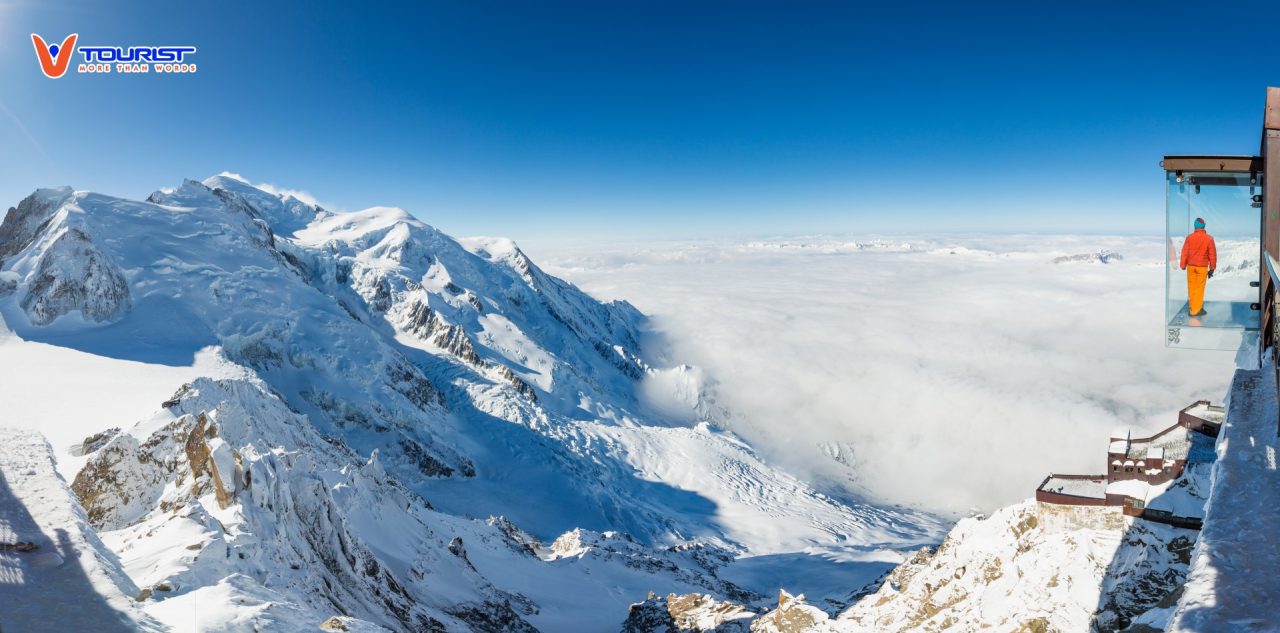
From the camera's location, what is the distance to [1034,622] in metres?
20.3

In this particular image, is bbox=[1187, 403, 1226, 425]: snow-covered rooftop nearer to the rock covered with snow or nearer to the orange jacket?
the rock covered with snow

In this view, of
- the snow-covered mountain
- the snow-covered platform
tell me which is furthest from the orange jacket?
the snow-covered mountain

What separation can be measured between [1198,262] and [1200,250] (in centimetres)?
23

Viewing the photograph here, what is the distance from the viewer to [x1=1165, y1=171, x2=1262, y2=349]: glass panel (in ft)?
35.0

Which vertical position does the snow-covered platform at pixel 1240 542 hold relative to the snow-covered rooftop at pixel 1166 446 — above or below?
above

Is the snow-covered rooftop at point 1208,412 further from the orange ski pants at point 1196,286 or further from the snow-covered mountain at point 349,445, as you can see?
the snow-covered mountain at point 349,445

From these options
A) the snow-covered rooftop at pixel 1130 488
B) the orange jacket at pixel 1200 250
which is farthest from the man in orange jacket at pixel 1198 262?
the snow-covered rooftop at pixel 1130 488

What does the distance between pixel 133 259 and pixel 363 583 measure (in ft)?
276

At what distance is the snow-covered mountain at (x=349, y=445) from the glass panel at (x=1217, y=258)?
69.2 feet

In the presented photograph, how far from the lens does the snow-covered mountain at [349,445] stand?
2216 centimetres

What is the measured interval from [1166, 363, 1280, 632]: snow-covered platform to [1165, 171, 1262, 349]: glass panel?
2.80m

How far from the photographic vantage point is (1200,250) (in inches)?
434

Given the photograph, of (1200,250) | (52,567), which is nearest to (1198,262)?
(1200,250)

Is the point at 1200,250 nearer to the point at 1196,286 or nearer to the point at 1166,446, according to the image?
the point at 1196,286
